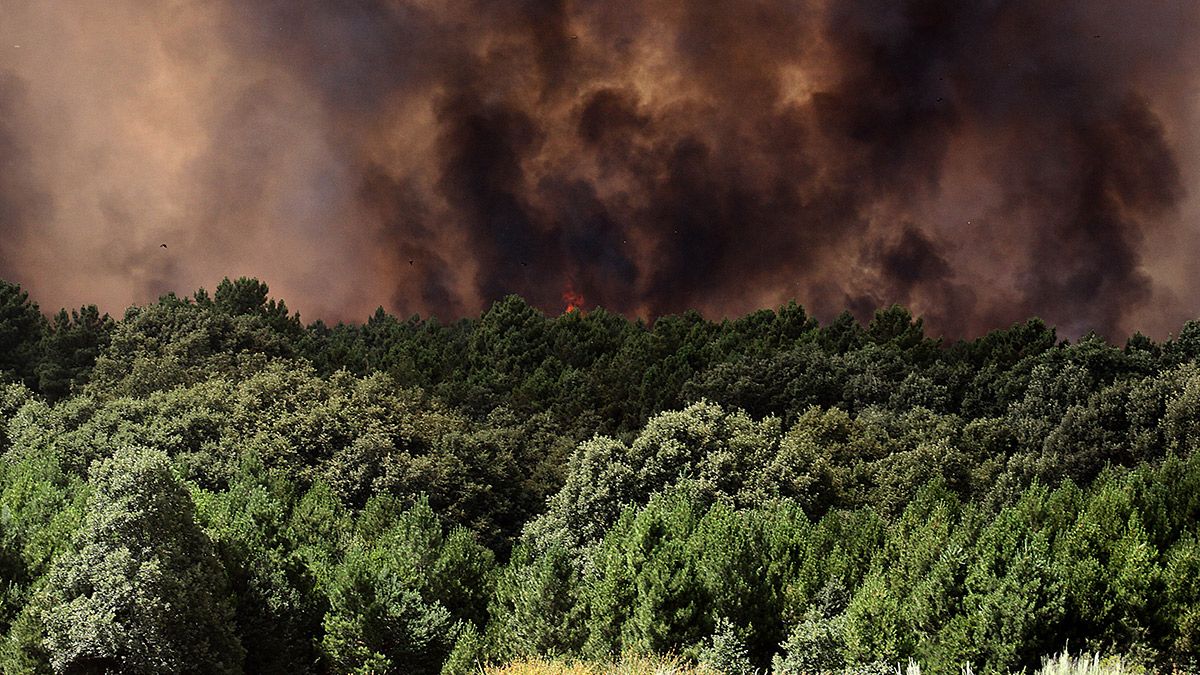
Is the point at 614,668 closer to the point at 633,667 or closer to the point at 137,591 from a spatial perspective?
the point at 633,667

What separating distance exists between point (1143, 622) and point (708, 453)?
2587 cm

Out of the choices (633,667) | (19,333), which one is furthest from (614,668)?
(19,333)

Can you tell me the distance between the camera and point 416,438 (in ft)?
217

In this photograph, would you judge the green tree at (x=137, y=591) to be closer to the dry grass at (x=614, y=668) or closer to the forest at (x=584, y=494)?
the forest at (x=584, y=494)

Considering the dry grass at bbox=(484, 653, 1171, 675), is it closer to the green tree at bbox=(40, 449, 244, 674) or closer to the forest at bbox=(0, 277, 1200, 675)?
the forest at bbox=(0, 277, 1200, 675)

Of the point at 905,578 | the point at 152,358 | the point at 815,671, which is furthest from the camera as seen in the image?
the point at 152,358

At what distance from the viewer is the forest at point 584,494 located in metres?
36.1

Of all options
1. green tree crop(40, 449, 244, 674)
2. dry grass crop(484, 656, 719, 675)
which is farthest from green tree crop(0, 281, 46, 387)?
dry grass crop(484, 656, 719, 675)

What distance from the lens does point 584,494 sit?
55.4 meters

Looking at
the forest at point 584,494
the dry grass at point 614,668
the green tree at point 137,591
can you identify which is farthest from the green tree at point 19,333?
the dry grass at point 614,668

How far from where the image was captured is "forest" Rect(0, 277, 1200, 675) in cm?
3609

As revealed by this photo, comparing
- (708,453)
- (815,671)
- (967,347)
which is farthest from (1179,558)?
(967,347)

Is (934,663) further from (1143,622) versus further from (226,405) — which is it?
(226,405)

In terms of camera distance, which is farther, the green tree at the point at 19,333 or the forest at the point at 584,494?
the green tree at the point at 19,333
